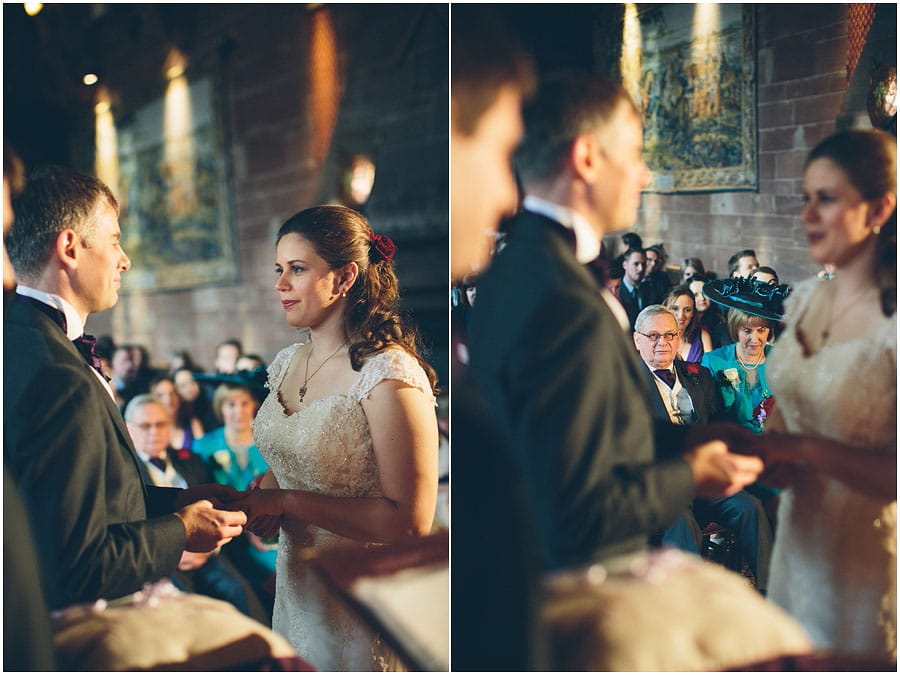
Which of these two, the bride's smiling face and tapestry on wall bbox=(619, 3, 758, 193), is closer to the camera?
tapestry on wall bbox=(619, 3, 758, 193)

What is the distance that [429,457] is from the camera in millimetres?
2668

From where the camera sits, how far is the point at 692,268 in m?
2.46

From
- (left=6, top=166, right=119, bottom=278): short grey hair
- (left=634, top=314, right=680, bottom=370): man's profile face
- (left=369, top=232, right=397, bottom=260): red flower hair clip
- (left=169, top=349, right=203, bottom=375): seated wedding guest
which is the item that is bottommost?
(left=169, top=349, right=203, bottom=375): seated wedding guest

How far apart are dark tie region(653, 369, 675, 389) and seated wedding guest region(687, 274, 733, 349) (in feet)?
0.51

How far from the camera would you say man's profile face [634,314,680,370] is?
2473mm

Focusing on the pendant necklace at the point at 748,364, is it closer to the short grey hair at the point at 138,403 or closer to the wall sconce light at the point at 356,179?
the wall sconce light at the point at 356,179

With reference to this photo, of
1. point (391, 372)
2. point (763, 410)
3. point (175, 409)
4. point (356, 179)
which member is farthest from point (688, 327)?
point (175, 409)

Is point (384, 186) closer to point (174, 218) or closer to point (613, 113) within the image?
point (613, 113)

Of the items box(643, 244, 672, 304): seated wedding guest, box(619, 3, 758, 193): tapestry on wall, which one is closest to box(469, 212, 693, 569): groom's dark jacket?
box(643, 244, 672, 304): seated wedding guest

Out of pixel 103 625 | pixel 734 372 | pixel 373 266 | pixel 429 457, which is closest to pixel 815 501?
pixel 734 372

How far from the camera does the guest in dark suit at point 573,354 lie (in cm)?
213

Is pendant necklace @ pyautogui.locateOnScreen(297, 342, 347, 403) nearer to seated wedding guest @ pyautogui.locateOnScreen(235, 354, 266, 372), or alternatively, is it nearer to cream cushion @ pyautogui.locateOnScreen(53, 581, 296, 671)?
cream cushion @ pyautogui.locateOnScreen(53, 581, 296, 671)

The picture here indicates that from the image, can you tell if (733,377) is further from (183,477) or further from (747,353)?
(183,477)

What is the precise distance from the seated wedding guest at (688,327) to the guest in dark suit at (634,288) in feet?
0.18
